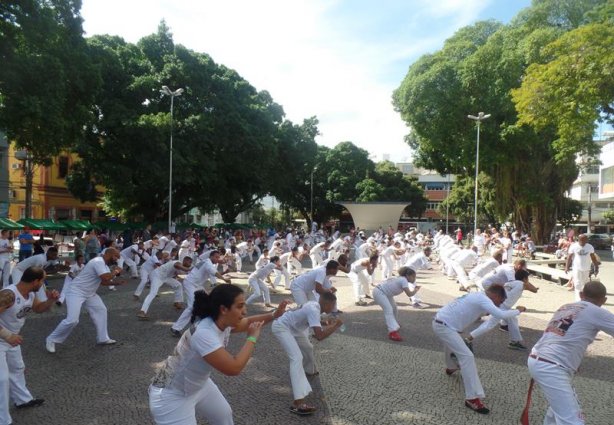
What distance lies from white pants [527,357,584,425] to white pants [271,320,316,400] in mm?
2366

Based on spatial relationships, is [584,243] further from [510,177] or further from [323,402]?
[510,177]

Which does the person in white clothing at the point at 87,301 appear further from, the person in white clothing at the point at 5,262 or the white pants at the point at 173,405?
the person in white clothing at the point at 5,262

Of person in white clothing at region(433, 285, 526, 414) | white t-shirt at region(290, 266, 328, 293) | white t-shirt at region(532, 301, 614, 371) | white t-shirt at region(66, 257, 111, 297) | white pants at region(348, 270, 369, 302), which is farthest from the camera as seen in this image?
white pants at region(348, 270, 369, 302)

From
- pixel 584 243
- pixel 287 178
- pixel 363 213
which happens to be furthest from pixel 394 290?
pixel 363 213

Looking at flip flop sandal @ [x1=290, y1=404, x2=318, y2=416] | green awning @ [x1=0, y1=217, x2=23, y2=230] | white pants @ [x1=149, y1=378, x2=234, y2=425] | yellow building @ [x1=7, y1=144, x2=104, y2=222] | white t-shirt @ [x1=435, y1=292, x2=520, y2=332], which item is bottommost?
flip flop sandal @ [x1=290, y1=404, x2=318, y2=416]

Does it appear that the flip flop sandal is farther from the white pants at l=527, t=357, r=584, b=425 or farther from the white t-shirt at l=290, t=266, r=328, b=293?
the white t-shirt at l=290, t=266, r=328, b=293

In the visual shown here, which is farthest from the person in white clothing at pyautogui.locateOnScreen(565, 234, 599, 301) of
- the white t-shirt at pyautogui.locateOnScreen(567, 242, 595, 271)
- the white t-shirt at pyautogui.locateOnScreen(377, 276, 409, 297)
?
the white t-shirt at pyautogui.locateOnScreen(377, 276, 409, 297)

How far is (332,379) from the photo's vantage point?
6.08 metres

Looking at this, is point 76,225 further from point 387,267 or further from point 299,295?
point 299,295

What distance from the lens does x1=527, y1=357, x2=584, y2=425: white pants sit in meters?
3.76

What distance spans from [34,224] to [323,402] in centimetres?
2053

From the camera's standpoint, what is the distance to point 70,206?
42.2 m

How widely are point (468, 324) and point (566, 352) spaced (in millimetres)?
1713

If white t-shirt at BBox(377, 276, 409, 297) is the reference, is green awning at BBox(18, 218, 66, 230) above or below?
above
